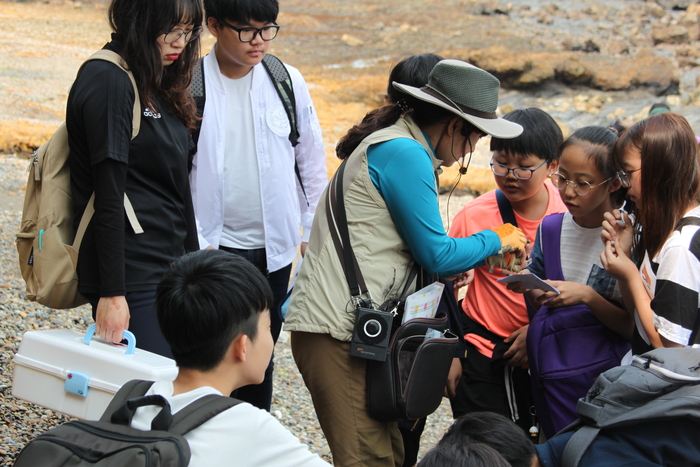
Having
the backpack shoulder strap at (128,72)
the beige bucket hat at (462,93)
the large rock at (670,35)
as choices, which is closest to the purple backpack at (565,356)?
the beige bucket hat at (462,93)

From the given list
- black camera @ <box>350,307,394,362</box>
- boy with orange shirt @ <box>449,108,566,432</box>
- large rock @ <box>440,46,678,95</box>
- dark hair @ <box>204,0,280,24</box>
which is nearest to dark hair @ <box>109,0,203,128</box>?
dark hair @ <box>204,0,280,24</box>

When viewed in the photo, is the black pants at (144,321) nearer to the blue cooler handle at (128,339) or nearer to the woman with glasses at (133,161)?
the woman with glasses at (133,161)

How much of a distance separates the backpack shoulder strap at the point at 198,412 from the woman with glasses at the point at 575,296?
1.29 metres

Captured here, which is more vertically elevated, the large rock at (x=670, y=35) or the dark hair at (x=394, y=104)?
the dark hair at (x=394, y=104)

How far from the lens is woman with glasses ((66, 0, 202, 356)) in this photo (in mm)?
2152

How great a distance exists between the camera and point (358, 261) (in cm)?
225

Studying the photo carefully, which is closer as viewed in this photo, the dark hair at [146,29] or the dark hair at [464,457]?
the dark hair at [464,457]

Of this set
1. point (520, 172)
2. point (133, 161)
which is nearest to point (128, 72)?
point (133, 161)

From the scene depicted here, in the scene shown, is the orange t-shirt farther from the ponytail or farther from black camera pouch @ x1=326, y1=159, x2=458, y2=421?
the ponytail

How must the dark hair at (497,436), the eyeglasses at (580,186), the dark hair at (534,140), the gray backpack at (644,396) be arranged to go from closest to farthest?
the gray backpack at (644,396)
the dark hair at (497,436)
the eyeglasses at (580,186)
the dark hair at (534,140)

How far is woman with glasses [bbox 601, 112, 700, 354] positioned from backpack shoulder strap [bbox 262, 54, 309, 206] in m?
1.44

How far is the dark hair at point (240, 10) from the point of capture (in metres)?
2.85

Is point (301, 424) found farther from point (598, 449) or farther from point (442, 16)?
point (442, 16)

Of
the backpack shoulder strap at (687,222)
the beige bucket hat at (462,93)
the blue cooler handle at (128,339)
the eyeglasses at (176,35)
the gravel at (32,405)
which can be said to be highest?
the eyeglasses at (176,35)
